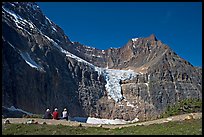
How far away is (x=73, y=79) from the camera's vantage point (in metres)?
115

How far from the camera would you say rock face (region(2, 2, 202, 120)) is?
89.4 m

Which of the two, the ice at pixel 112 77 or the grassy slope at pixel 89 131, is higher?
the ice at pixel 112 77

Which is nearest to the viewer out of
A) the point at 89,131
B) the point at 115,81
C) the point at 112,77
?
the point at 89,131

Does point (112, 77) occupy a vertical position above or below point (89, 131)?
above

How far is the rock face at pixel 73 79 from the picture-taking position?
89.4 metres

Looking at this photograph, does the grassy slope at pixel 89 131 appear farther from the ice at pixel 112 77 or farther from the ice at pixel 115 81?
the ice at pixel 115 81

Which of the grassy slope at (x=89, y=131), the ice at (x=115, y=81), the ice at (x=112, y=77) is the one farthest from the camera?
the ice at (x=115, y=81)

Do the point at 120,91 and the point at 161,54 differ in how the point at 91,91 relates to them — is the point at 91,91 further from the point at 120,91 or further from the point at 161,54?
the point at 161,54

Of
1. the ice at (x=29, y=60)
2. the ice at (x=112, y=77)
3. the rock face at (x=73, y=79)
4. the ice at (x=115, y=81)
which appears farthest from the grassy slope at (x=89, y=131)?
the ice at (x=115, y=81)

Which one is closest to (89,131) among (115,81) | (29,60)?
(29,60)

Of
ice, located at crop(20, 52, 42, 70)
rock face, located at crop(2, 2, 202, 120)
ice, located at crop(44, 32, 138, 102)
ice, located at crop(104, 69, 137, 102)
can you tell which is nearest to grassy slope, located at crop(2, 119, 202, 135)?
rock face, located at crop(2, 2, 202, 120)

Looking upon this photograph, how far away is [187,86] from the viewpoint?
5418 inches

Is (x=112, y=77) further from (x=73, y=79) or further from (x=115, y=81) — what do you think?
(x=73, y=79)

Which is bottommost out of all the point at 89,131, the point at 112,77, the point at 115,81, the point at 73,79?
the point at 89,131
